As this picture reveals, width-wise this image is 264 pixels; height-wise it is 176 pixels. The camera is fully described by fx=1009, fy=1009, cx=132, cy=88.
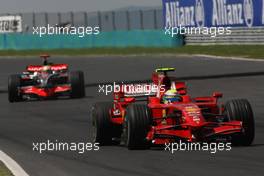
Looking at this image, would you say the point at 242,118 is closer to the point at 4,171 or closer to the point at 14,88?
the point at 4,171

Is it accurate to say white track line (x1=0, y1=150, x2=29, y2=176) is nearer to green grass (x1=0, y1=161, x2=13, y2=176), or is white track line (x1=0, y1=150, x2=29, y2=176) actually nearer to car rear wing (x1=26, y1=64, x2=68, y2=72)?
green grass (x1=0, y1=161, x2=13, y2=176)

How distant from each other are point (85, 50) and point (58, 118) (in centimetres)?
4028

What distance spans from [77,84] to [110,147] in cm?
1141

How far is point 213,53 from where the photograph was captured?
4666 centimetres

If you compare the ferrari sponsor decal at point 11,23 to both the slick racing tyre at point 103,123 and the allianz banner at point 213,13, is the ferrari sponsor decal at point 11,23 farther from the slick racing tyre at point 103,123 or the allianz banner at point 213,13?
the slick racing tyre at point 103,123

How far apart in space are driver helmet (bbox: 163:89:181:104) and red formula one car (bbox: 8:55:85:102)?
1140 cm

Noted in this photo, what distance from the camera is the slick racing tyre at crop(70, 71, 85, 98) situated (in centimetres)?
2569

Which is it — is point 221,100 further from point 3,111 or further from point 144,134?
point 144,134

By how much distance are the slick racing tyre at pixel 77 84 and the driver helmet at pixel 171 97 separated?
1140cm

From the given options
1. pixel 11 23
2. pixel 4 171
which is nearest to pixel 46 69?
pixel 4 171

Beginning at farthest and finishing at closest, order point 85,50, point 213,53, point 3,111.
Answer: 1. point 85,50
2. point 213,53
3. point 3,111

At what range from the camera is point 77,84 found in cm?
2580

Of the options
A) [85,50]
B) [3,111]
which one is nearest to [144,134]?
[3,111]

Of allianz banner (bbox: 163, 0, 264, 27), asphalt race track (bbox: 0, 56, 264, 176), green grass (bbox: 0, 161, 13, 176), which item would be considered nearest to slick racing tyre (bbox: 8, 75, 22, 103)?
asphalt race track (bbox: 0, 56, 264, 176)
